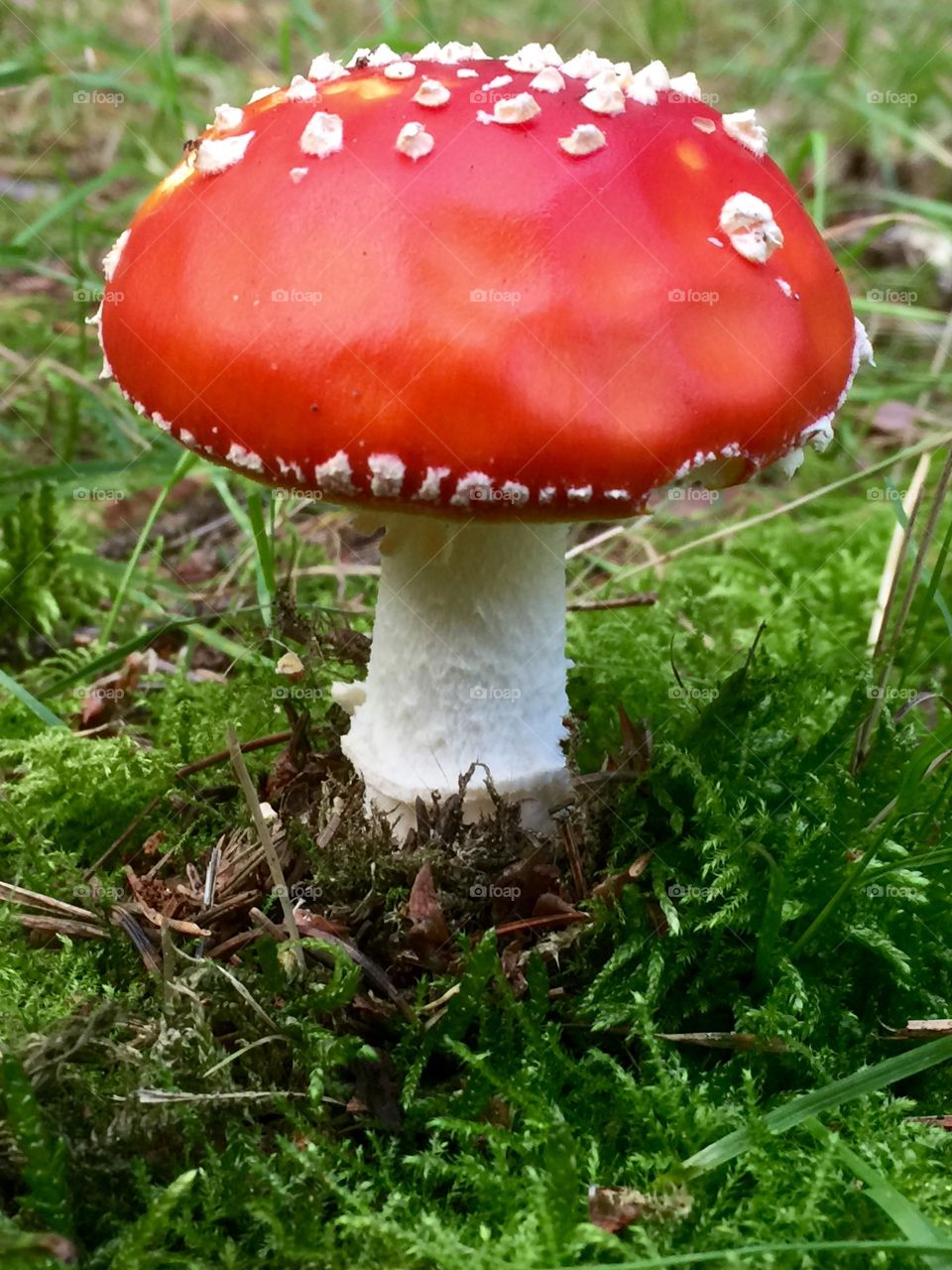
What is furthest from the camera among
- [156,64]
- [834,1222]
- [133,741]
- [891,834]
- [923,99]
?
[923,99]

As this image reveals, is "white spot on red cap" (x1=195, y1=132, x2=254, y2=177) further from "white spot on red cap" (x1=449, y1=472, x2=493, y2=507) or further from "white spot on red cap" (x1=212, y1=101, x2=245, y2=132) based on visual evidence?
"white spot on red cap" (x1=449, y1=472, x2=493, y2=507)

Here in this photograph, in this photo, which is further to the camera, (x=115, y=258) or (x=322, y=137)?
(x=115, y=258)

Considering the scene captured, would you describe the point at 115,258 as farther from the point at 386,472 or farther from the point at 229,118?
the point at 386,472

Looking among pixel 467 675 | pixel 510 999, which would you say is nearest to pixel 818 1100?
pixel 510 999

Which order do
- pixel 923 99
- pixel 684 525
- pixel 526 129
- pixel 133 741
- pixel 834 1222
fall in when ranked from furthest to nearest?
pixel 923 99, pixel 684 525, pixel 133 741, pixel 526 129, pixel 834 1222

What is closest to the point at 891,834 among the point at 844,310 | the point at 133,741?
the point at 844,310

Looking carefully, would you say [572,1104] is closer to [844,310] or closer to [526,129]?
[844,310]
